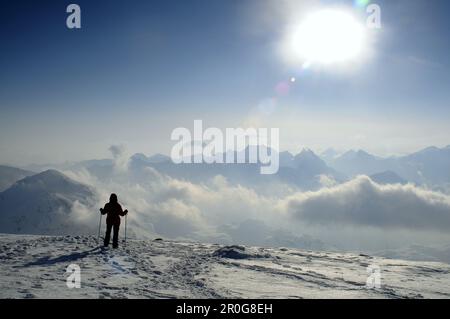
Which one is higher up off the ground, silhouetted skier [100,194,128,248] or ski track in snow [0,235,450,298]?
silhouetted skier [100,194,128,248]

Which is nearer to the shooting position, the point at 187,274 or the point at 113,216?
the point at 187,274

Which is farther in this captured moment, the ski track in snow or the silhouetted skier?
the silhouetted skier

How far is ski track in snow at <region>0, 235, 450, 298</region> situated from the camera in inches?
484

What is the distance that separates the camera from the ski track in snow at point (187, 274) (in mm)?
12289

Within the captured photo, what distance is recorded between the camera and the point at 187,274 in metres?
15.8

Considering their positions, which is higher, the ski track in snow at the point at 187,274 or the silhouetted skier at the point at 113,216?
the silhouetted skier at the point at 113,216

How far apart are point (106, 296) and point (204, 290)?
11.7 feet

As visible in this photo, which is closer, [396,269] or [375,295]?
[375,295]

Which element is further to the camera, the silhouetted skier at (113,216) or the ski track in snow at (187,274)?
the silhouetted skier at (113,216)

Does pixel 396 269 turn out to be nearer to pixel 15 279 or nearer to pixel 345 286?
pixel 345 286

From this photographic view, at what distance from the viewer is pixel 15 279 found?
41.4 ft

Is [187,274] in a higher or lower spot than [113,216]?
lower
